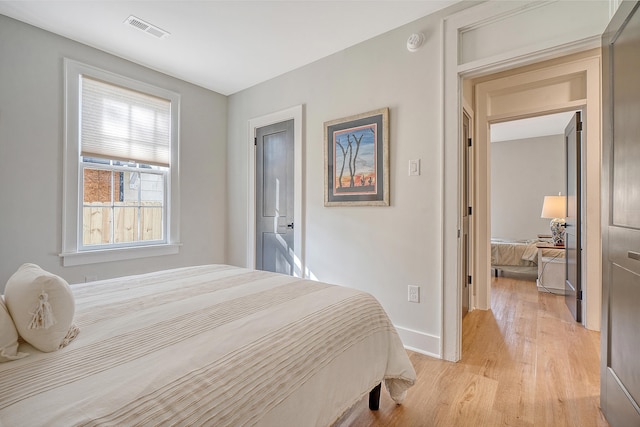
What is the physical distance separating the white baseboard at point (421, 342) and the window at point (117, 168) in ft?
8.58

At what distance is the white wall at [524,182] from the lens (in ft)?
20.3

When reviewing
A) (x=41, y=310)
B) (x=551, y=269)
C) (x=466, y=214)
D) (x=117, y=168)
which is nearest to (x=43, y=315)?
(x=41, y=310)

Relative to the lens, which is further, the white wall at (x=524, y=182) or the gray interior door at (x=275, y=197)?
the white wall at (x=524, y=182)

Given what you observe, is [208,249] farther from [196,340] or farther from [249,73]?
[196,340]

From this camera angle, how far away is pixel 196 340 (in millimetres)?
946

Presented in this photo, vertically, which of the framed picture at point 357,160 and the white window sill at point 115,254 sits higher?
the framed picture at point 357,160

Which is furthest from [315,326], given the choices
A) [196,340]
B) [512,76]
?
[512,76]

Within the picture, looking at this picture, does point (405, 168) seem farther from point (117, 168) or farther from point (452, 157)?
point (117, 168)

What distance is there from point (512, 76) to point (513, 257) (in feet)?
9.91

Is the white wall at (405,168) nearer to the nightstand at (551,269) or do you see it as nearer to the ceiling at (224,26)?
Answer: the ceiling at (224,26)

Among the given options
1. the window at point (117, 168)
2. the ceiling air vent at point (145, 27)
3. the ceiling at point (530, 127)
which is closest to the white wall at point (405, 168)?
the ceiling air vent at point (145, 27)

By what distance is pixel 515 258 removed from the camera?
4.86 m

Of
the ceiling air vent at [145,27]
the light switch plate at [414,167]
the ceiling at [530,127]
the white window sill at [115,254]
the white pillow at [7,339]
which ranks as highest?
the ceiling at [530,127]

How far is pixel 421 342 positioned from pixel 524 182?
18.9 ft
